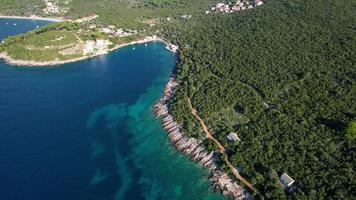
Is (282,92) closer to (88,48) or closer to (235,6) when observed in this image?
(88,48)

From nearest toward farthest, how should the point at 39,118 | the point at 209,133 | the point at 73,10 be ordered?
the point at 209,133
the point at 39,118
the point at 73,10

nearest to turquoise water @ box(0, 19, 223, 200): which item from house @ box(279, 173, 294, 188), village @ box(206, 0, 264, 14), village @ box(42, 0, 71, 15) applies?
house @ box(279, 173, 294, 188)

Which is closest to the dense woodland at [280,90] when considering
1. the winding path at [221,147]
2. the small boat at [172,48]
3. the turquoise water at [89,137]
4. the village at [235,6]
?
the winding path at [221,147]

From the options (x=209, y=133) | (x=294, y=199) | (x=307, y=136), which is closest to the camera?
(x=294, y=199)

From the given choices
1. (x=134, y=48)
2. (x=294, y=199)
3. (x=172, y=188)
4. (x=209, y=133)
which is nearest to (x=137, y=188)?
(x=172, y=188)

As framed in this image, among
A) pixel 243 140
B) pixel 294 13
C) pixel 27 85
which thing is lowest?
pixel 27 85

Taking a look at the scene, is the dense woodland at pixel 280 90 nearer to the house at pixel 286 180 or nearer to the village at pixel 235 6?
the house at pixel 286 180

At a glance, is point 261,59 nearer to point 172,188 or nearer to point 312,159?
point 312,159
